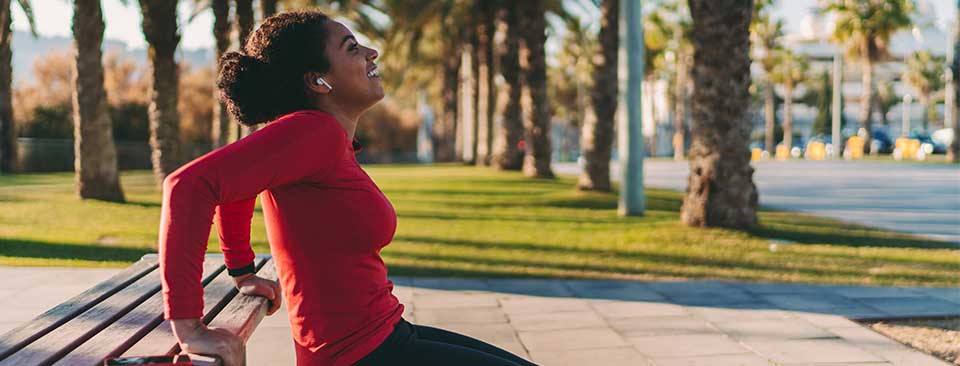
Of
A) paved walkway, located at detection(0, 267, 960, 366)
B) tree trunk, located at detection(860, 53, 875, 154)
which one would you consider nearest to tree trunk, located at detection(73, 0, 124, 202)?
paved walkway, located at detection(0, 267, 960, 366)

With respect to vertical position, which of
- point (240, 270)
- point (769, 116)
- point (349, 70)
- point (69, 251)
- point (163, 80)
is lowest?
point (69, 251)

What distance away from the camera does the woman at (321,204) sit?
207 cm

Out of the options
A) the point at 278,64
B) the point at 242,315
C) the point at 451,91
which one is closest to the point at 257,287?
the point at 242,315

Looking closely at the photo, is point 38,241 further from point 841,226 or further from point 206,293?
point 841,226

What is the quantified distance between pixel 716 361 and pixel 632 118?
27.3 feet

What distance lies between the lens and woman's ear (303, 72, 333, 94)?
2217 mm

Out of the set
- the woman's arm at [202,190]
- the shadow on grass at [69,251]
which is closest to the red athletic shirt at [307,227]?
the woman's arm at [202,190]

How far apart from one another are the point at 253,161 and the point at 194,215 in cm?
16

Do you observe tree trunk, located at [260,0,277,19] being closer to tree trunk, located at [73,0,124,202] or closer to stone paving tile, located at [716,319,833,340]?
tree trunk, located at [73,0,124,202]

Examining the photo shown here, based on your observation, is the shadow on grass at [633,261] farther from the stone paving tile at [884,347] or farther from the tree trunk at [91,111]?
the tree trunk at [91,111]

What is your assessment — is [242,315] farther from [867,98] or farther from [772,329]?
[867,98]

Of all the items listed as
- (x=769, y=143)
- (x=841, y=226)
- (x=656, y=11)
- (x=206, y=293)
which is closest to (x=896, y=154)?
(x=656, y=11)

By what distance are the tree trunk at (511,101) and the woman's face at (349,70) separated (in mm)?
21496

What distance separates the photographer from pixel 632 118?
510 inches
